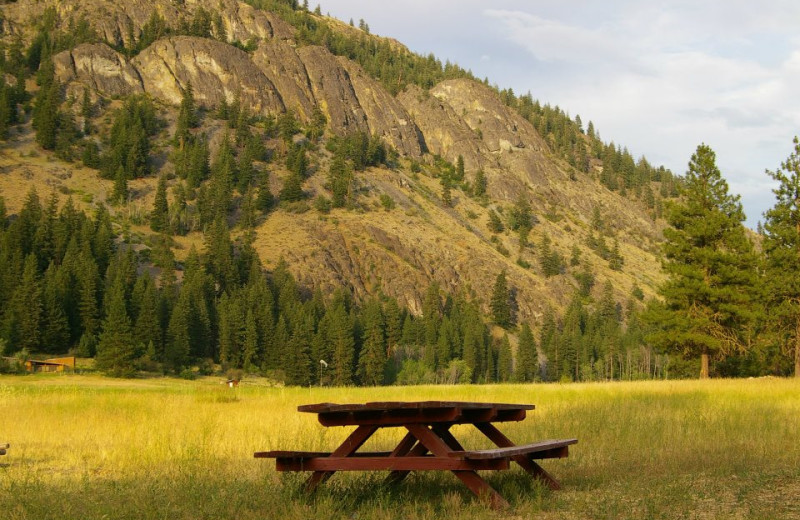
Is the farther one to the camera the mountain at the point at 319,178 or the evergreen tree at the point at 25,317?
the mountain at the point at 319,178

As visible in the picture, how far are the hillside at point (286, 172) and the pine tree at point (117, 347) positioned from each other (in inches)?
1649

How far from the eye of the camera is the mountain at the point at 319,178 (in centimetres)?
12312

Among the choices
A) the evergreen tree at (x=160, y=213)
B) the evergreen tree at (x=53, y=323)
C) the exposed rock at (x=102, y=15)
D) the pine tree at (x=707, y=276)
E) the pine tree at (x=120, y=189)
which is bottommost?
the evergreen tree at (x=53, y=323)

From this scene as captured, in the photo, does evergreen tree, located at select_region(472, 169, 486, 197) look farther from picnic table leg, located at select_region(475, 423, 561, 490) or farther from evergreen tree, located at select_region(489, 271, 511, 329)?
picnic table leg, located at select_region(475, 423, 561, 490)

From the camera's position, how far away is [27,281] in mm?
72750

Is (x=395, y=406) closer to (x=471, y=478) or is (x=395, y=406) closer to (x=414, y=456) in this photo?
(x=414, y=456)

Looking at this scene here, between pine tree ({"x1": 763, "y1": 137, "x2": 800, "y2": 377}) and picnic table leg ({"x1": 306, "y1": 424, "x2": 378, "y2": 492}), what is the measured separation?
34793 millimetres

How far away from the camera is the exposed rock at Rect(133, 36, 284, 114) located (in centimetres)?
16700

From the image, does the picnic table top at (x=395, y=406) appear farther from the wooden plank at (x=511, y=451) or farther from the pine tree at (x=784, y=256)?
the pine tree at (x=784, y=256)

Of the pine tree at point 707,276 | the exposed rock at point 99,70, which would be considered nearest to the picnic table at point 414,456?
the pine tree at point 707,276

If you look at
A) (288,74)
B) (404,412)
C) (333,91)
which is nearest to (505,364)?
(404,412)

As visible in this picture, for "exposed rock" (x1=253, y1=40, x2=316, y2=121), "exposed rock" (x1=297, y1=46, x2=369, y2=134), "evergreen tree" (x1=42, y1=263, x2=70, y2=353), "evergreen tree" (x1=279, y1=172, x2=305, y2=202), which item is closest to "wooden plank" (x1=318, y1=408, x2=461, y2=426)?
"evergreen tree" (x1=42, y1=263, x2=70, y2=353)

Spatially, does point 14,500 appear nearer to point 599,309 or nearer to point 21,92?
point 599,309

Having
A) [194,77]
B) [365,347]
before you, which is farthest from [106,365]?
[194,77]
